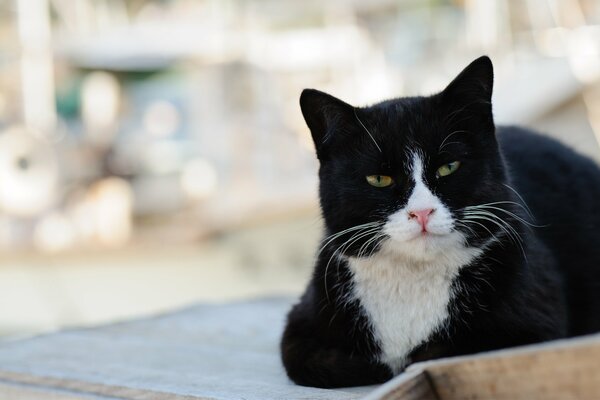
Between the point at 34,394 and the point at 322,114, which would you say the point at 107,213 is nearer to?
the point at 34,394

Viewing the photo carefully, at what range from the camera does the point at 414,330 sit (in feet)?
4.82

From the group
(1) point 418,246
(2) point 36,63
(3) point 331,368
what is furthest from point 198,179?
(1) point 418,246

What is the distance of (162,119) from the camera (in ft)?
38.4

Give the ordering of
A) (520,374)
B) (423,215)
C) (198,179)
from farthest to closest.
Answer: (198,179)
(423,215)
(520,374)

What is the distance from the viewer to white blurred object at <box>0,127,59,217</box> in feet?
27.2

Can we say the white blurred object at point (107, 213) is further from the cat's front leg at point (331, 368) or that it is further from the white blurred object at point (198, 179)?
the cat's front leg at point (331, 368)

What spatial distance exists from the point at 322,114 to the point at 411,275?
39 cm

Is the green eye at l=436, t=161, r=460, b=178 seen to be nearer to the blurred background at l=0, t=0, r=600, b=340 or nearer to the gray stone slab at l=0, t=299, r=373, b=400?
the gray stone slab at l=0, t=299, r=373, b=400

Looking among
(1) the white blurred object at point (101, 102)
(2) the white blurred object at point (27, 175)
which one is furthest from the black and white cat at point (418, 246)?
(1) the white blurred object at point (101, 102)

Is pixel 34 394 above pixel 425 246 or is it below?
below

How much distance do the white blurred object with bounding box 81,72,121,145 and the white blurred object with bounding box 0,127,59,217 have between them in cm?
164

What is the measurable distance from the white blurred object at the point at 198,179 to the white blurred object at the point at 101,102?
1.48 m

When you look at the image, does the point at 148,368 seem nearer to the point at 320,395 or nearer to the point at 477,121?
the point at 320,395

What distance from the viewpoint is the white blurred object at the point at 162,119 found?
11.5 metres
